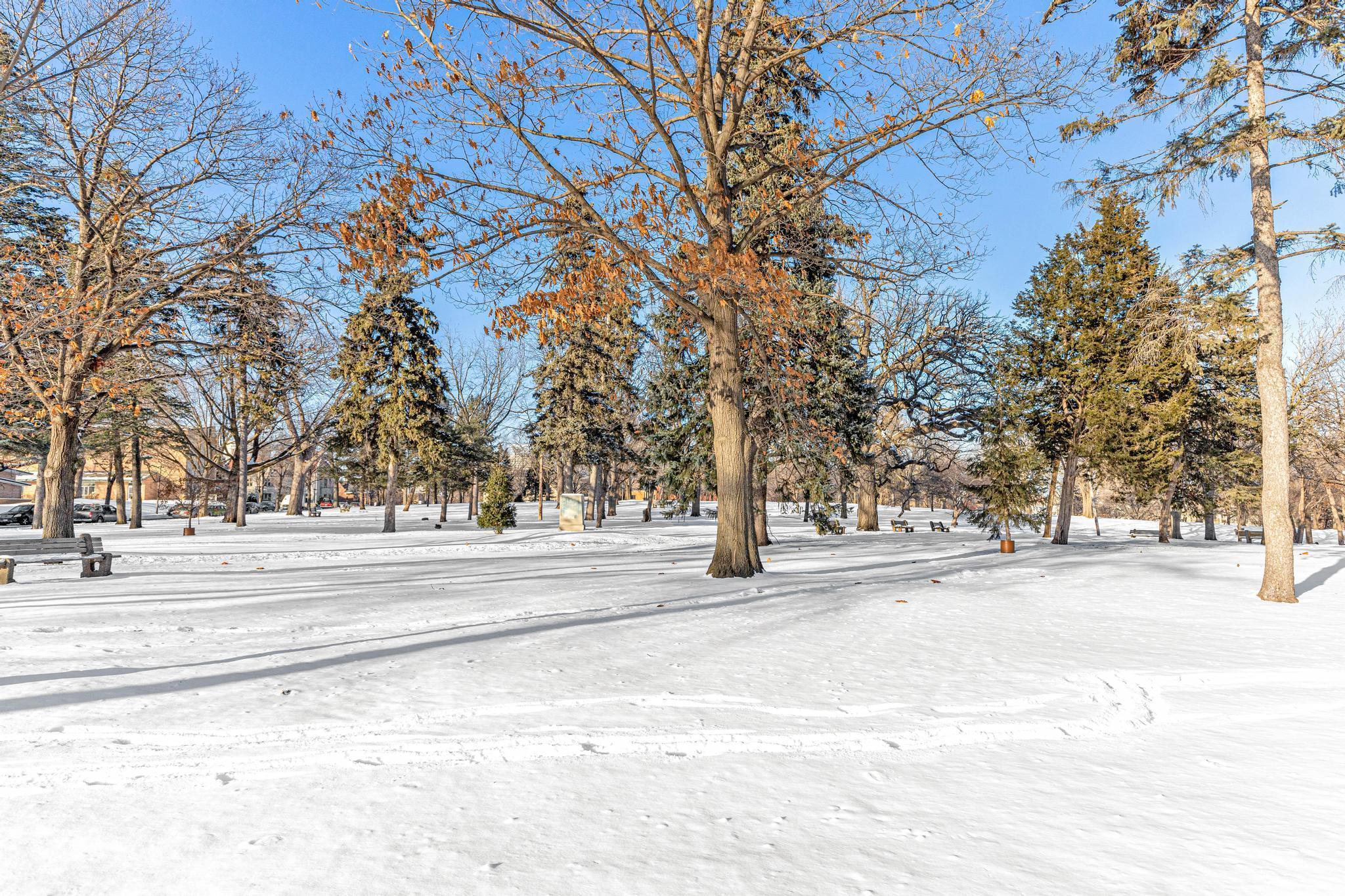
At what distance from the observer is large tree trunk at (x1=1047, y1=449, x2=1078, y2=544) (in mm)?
22438

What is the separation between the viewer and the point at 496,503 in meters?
25.0

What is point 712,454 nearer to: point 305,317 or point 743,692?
point 305,317

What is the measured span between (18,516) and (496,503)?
3201 centimetres

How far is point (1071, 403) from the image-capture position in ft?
77.2

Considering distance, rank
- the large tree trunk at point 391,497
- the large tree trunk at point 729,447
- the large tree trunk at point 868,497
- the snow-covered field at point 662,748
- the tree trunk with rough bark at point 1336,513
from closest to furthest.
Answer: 1. the snow-covered field at point 662,748
2. the large tree trunk at point 729,447
3. the large tree trunk at point 868,497
4. the large tree trunk at point 391,497
5. the tree trunk with rough bark at point 1336,513

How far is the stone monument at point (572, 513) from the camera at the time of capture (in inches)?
974

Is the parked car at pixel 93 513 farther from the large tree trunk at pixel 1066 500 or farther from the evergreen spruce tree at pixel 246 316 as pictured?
the large tree trunk at pixel 1066 500

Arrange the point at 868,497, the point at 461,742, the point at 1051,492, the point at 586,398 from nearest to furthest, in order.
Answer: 1. the point at 461,742
2. the point at 1051,492
3. the point at 868,497
4. the point at 586,398

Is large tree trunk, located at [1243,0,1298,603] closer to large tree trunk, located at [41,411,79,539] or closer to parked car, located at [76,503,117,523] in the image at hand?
large tree trunk, located at [41,411,79,539]

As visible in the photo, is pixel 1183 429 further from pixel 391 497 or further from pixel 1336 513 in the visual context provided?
pixel 391 497

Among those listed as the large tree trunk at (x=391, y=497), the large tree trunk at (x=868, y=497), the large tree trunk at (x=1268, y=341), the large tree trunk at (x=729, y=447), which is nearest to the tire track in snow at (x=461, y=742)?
the large tree trunk at (x=729, y=447)

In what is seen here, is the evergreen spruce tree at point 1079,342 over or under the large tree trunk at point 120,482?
over

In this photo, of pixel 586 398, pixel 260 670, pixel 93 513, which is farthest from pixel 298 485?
pixel 260 670

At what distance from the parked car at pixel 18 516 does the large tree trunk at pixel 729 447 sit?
45.0 m
